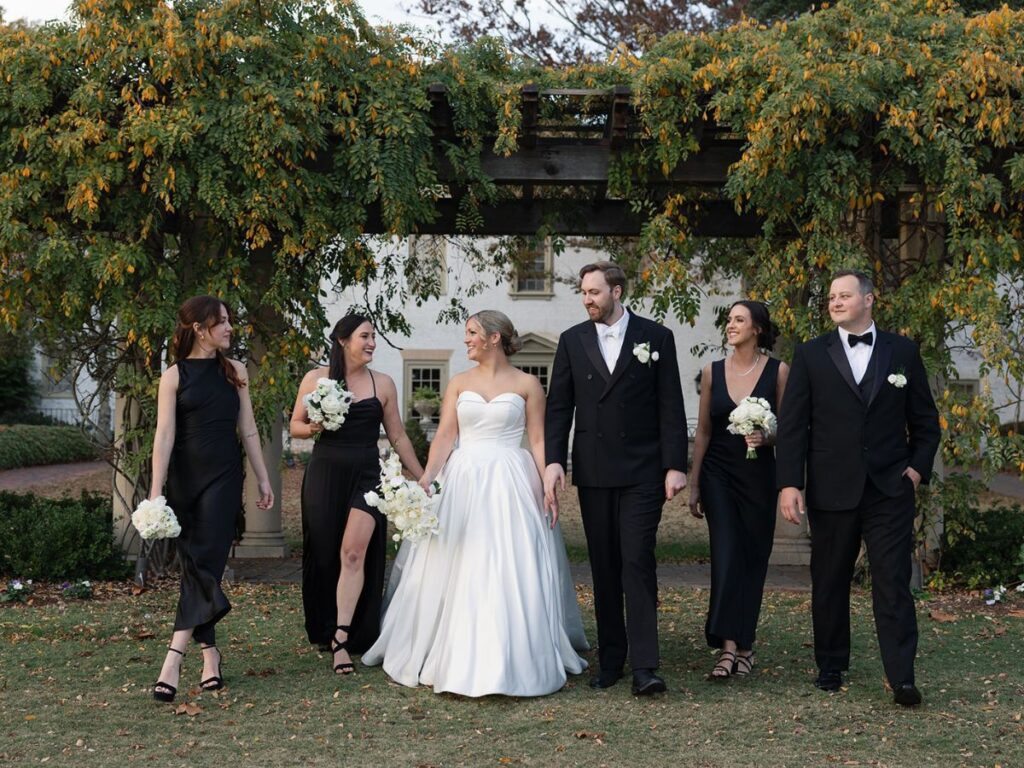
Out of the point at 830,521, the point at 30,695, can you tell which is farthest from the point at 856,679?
the point at 30,695

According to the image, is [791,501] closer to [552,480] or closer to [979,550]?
[552,480]

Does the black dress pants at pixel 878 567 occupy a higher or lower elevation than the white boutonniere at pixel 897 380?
lower

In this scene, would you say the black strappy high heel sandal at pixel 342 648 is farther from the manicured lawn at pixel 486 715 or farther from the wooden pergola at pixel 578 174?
the wooden pergola at pixel 578 174

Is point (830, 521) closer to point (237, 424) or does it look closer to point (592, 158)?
point (237, 424)

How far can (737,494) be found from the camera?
6387mm

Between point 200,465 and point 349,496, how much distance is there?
101cm

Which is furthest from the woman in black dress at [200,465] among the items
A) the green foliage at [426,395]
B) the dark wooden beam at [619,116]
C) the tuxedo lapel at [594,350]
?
the green foliage at [426,395]

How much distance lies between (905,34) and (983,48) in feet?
2.06

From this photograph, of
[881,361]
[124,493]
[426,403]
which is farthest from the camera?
[426,403]

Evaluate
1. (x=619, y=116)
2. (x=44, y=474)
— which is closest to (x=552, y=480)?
(x=619, y=116)

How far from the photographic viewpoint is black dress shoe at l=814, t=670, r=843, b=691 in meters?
6.00

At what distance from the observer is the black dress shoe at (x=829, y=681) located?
6.00 m

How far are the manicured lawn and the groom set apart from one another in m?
0.32

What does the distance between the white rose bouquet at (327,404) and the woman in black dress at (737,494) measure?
1.90m
